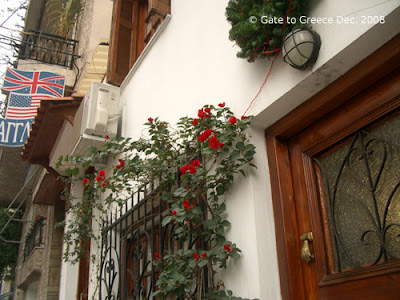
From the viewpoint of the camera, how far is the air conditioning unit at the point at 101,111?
3895 millimetres

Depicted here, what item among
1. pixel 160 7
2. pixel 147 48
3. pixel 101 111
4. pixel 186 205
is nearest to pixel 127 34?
pixel 147 48

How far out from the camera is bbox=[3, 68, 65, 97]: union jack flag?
697cm

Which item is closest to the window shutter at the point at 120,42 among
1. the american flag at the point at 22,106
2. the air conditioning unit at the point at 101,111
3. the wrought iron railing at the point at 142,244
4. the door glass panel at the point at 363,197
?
the air conditioning unit at the point at 101,111

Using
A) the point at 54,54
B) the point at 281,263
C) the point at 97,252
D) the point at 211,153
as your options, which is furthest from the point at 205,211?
the point at 54,54

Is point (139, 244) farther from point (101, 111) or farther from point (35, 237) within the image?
point (35, 237)

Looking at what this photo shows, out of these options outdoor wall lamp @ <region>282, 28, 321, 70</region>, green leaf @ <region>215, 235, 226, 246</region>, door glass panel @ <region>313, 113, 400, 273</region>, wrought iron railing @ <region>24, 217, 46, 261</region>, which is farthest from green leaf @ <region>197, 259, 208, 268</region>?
wrought iron railing @ <region>24, 217, 46, 261</region>

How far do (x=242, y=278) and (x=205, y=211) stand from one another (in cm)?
44

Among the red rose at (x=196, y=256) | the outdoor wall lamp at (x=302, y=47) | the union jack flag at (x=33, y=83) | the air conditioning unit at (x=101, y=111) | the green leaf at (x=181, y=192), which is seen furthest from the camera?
the union jack flag at (x=33, y=83)

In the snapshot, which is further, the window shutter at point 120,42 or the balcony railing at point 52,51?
the balcony railing at point 52,51

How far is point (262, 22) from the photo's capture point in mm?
1861

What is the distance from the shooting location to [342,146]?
1.88 metres

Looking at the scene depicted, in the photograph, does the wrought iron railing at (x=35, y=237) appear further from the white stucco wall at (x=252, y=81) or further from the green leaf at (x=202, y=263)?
the green leaf at (x=202, y=263)

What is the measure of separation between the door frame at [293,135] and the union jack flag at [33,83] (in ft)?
18.7

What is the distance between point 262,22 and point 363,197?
0.88m
